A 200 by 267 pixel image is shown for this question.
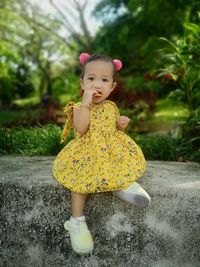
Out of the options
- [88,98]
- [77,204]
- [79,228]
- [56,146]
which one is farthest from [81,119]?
[56,146]

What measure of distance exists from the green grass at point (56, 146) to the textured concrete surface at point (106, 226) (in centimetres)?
122

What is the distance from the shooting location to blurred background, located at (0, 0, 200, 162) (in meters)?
4.22

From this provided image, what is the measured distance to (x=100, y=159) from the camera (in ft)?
8.20

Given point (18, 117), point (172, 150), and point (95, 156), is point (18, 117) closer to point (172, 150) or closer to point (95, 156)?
point (172, 150)

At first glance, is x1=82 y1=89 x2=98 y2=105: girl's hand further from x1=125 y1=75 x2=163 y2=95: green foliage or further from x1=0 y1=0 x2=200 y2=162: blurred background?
x1=125 y1=75 x2=163 y2=95: green foliage

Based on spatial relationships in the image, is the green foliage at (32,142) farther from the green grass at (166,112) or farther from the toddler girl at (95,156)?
the green grass at (166,112)


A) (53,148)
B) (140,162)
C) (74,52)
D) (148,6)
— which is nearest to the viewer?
(140,162)

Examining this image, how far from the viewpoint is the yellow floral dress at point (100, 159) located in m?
2.45

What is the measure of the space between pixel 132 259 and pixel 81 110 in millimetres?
1020

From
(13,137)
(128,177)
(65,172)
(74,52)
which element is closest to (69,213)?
(65,172)

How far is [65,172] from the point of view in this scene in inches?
103

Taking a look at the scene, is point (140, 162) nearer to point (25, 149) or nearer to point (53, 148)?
point (53, 148)

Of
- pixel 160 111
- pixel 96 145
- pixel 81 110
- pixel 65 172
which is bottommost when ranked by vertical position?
pixel 160 111

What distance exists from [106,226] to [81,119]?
724 mm
